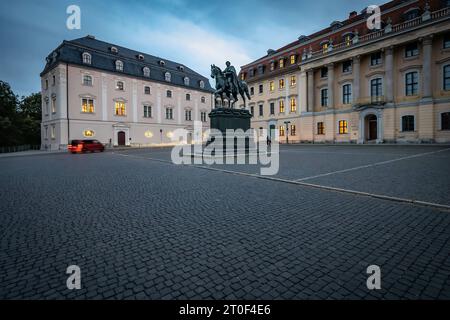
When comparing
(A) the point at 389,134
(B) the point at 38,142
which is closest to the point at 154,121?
(B) the point at 38,142

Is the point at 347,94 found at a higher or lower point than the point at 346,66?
lower

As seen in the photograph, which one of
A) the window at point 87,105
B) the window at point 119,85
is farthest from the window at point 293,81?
the window at point 87,105

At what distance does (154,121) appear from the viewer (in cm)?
4591

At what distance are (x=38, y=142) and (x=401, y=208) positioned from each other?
57.2m

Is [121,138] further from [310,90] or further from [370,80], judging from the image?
[370,80]

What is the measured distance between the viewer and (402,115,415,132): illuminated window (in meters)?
31.3

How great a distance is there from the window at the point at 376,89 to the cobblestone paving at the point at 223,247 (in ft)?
116

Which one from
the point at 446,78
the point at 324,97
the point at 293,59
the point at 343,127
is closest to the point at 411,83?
the point at 446,78

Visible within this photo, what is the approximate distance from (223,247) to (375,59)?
40981mm

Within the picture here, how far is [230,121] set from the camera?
18.2 meters

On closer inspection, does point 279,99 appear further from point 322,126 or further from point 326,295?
point 326,295

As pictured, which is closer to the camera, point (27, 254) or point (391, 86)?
point (27, 254)

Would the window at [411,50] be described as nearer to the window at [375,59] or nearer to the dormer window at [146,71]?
the window at [375,59]

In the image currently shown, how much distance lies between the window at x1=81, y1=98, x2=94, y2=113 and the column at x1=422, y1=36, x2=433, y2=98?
4612cm
